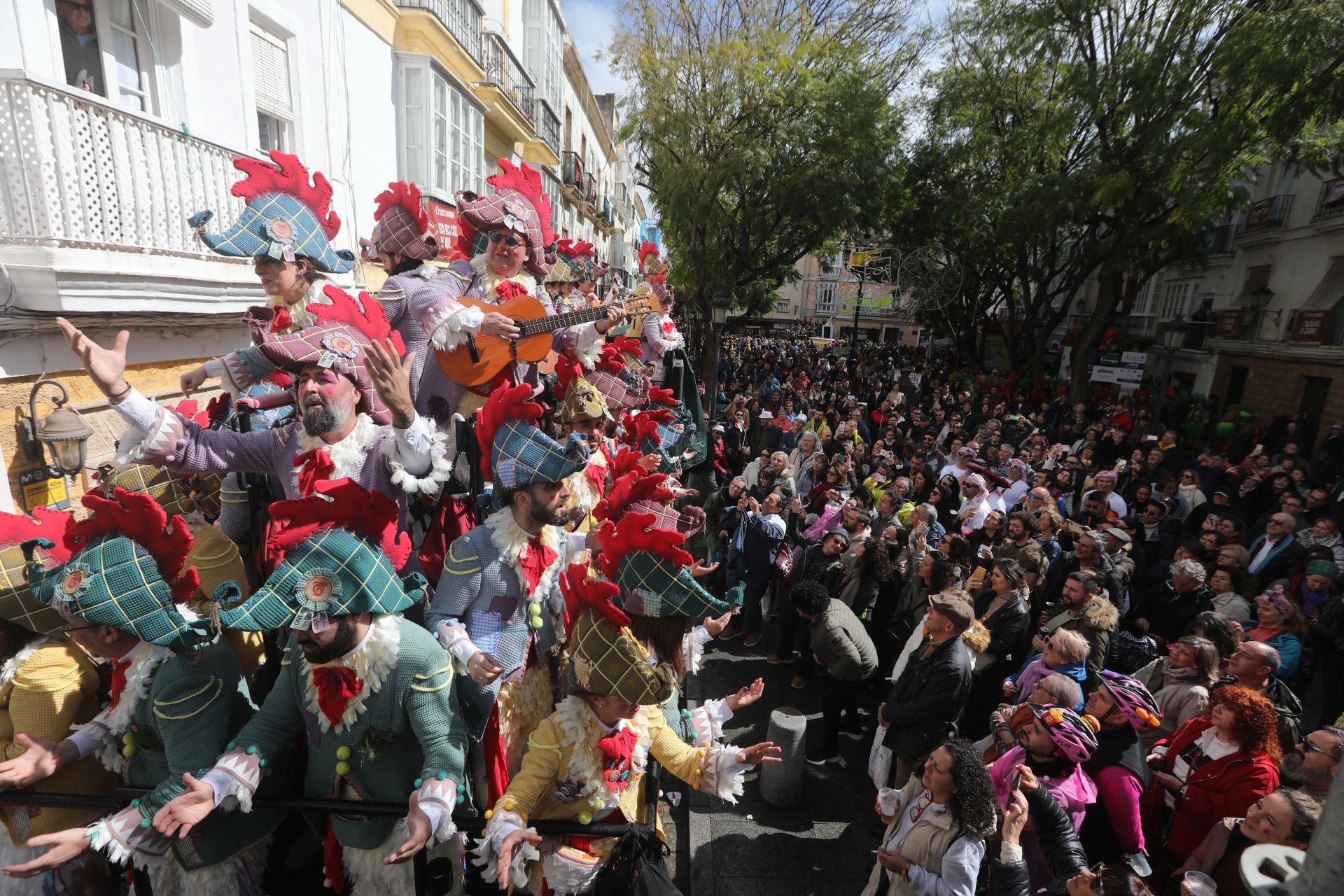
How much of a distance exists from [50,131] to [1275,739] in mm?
7317

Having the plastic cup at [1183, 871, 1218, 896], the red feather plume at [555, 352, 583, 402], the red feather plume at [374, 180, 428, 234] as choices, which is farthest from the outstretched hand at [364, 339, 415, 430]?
the plastic cup at [1183, 871, 1218, 896]

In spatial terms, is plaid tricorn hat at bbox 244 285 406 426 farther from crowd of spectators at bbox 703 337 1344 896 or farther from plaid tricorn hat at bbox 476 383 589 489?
crowd of spectators at bbox 703 337 1344 896

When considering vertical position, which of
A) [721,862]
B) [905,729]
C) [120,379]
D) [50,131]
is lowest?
[721,862]

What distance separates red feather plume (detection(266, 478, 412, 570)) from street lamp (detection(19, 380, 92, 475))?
10.4 feet

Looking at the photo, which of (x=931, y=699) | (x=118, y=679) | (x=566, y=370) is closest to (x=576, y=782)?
(x=118, y=679)

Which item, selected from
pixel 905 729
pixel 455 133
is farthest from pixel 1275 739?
pixel 455 133

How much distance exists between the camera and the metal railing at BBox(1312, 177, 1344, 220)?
1516 centimetres

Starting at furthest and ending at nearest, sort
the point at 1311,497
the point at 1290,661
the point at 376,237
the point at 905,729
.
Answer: the point at 1311,497 < the point at 376,237 < the point at 1290,661 < the point at 905,729

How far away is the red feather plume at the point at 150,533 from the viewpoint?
227 centimetres

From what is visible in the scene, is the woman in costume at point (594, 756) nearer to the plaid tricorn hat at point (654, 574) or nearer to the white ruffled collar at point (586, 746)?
the white ruffled collar at point (586, 746)

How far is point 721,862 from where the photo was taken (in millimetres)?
3893

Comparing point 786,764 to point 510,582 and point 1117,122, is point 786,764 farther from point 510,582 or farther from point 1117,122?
point 1117,122

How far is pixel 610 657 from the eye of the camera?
2385 millimetres

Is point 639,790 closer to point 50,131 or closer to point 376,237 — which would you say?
point 376,237
